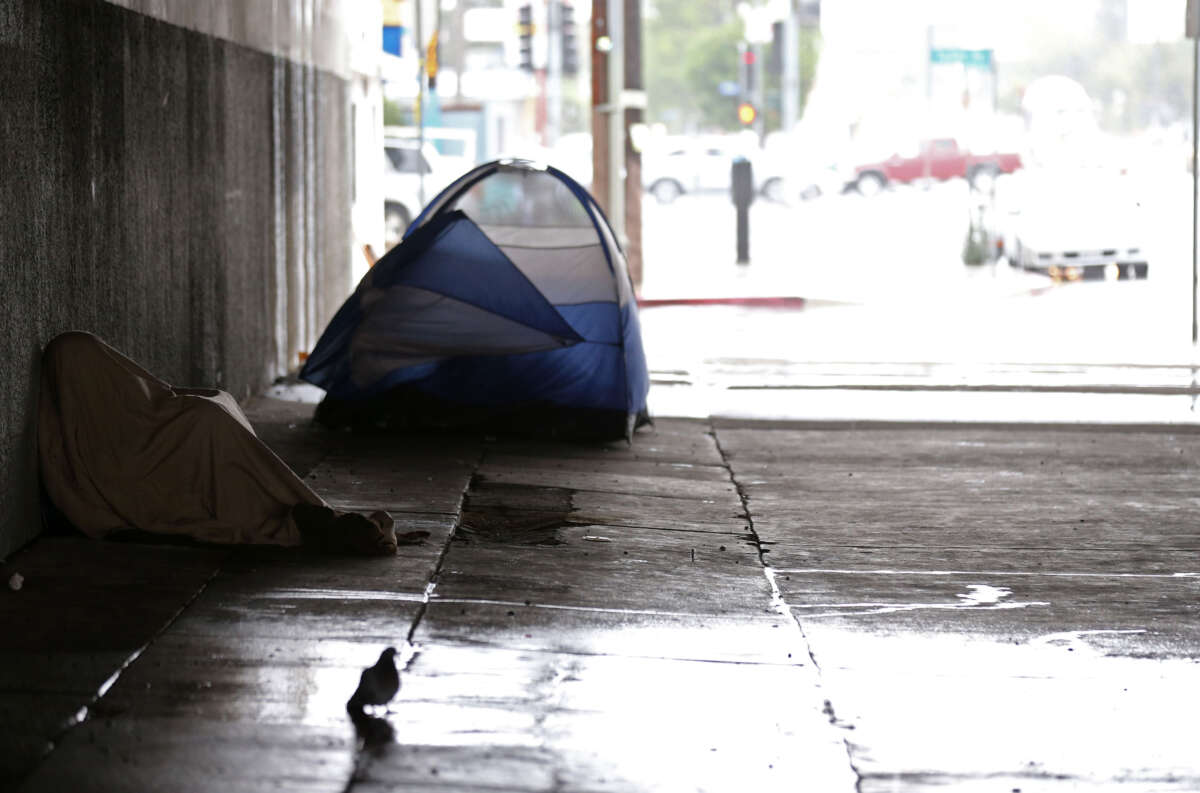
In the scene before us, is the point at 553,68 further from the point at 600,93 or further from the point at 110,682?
the point at 110,682

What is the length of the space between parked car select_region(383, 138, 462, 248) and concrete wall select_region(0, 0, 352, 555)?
42.7ft

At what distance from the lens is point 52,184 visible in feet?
21.3

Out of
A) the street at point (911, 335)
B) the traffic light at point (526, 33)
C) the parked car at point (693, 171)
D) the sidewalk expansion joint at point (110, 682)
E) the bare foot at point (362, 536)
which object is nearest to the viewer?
the sidewalk expansion joint at point (110, 682)

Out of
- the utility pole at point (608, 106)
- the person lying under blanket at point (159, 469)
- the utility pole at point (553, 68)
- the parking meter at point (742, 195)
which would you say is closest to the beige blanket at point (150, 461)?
the person lying under blanket at point (159, 469)

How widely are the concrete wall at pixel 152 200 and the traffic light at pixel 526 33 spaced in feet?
72.8

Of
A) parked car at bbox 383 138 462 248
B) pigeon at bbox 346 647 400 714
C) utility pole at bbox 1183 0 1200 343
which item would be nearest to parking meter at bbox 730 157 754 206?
parked car at bbox 383 138 462 248

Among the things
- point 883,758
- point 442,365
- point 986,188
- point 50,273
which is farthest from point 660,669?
point 986,188

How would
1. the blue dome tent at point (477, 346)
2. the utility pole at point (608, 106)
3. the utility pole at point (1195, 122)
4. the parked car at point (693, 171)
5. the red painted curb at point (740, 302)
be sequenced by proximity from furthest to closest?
the parked car at point (693, 171)
the utility pole at point (608, 106)
the red painted curb at point (740, 302)
the utility pole at point (1195, 122)
the blue dome tent at point (477, 346)

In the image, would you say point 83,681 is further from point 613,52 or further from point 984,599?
point 613,52

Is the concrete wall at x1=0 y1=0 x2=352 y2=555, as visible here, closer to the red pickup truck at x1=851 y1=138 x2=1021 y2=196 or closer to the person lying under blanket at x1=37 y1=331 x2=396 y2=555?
the person lying under blanket at x1=37 y1=331 x2=396 y2=555

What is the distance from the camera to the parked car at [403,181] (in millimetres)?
25719

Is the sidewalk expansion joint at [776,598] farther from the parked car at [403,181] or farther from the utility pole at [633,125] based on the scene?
the parked car at [403,181]

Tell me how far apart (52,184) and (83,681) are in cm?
253

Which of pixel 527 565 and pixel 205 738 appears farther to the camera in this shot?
pixel 527 565
